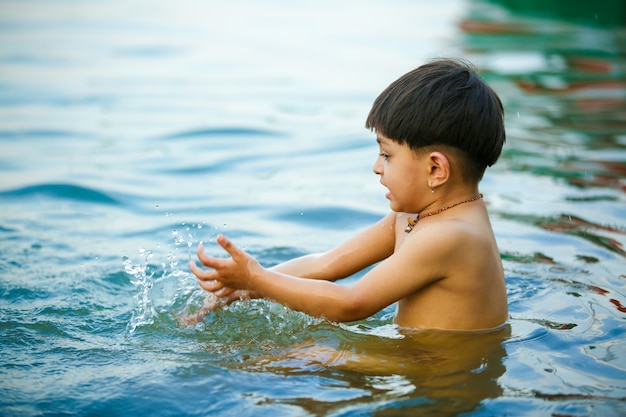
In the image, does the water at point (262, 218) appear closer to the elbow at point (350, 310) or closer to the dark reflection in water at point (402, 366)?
the dark reflection in water at point (402, 366)

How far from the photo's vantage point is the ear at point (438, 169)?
336cm

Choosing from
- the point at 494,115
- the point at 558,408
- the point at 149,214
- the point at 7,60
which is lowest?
the point at 558,408

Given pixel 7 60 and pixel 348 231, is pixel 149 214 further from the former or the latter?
pixel 7 60

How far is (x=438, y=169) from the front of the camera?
3383mm

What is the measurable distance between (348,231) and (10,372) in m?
2.47

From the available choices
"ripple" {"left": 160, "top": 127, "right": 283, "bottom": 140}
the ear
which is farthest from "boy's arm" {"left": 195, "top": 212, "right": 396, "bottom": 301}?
"ripple" {"left": 160, "top": 127, "right": 283, "bottom": 140}

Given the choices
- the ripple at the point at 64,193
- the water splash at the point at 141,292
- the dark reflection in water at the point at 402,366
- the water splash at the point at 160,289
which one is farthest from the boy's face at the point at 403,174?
the ripple at the point at 64,193

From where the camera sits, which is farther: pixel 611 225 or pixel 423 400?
pixel 611 225

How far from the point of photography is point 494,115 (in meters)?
3.37

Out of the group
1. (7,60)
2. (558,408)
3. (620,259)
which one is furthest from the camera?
(7,60)

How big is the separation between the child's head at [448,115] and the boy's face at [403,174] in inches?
1.4

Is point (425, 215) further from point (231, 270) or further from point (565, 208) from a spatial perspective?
point (565, 208)

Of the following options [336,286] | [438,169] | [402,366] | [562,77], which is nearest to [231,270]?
[336,286]

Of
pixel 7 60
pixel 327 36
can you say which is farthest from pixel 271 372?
pixel 327 36
